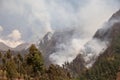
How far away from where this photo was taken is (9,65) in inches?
5276

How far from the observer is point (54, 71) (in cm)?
17612

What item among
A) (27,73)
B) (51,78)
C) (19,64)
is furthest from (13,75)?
(51,78)

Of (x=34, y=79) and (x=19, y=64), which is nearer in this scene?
(x=34, y=79)

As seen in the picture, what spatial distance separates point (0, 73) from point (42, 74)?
2889cm

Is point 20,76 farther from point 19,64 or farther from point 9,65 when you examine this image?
point 19,64

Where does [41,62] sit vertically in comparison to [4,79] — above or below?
above

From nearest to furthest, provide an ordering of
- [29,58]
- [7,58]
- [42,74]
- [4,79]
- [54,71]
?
[4,79] < [29,58] < [42,74] < [7,58] < [54,71]

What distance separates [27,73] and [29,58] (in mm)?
9454

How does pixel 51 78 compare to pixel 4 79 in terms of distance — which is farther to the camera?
pixel 51 78

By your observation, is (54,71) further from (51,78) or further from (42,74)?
(42,74)

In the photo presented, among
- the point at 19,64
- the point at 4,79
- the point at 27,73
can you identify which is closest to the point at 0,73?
the point at 4,79

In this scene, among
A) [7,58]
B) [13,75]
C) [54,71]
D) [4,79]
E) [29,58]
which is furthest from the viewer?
[54,71]

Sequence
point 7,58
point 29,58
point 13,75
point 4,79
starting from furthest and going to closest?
point 7,58, point 29,58, point 13,75, point 4,79

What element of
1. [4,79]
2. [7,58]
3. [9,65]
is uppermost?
[7,58]
